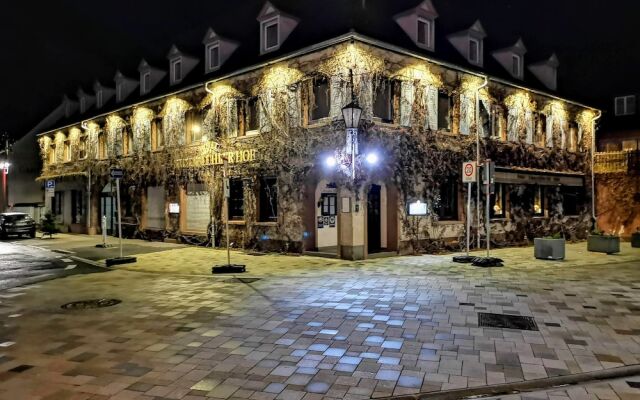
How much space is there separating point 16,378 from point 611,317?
8747mm

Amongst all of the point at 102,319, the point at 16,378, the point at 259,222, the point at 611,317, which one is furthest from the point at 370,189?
the point at 16,378

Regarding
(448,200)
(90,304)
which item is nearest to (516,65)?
(448,200)

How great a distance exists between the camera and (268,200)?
1825 centimetres

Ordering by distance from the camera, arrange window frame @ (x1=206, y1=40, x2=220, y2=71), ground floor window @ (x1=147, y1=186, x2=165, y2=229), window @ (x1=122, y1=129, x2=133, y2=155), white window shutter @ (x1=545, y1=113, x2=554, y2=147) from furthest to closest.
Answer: window @ (x1=122, y1=129, x2=133, y2=155) < ground floor window @ (x1=147, y1=186, x2=165, y2=229) < white window shutter @ (x1=545, y1=113, x2=554, y2=147) < window frame @ (x1=206, y1=40, x2=220, y2=71)

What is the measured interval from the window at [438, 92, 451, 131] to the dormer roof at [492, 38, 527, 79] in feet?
17.3

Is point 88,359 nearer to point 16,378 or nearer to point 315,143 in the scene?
point 16,378

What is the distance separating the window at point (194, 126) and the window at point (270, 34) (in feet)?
16.6

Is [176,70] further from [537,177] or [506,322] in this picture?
[506,322]

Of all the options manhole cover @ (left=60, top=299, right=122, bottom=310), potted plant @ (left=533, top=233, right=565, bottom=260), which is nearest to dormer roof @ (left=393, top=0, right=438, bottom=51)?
potted plant @ (left=533, top=233, right=565, bottom=260)

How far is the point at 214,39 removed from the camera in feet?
66.0

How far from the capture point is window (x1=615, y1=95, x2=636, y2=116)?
30.2 metres

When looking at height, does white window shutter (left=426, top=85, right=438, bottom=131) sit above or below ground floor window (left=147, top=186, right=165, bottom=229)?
above

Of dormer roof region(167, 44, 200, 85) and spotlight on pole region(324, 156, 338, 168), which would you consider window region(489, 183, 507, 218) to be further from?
dormer roof region(167, 44, 200, 85)

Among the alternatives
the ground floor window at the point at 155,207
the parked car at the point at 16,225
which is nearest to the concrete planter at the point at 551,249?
the ground floor window at the point at 155,207
